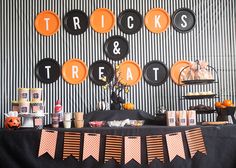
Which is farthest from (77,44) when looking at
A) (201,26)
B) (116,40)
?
(201,26)

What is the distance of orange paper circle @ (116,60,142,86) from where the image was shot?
3.80m

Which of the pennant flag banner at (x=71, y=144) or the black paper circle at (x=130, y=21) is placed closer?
the pennant flag banner at (x=71, y=144)

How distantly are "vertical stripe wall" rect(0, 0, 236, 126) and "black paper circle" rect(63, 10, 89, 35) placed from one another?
0.21 ft

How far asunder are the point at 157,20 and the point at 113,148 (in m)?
2.02

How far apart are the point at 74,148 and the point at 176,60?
1.97m

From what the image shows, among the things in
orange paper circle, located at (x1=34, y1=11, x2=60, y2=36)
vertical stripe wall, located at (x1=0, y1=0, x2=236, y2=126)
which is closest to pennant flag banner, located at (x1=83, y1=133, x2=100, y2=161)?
vertical stripe wall, located at (x1=0, y1=0, x2=236, y2=126)

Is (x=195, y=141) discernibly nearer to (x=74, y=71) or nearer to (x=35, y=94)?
(x=35, y=94)

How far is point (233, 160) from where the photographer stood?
2.59 metres

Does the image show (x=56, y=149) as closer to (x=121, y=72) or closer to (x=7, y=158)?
(x=7, y=158)

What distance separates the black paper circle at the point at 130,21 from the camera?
12.7ft

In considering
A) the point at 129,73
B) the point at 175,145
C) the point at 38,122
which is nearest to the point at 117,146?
the point at 175,145

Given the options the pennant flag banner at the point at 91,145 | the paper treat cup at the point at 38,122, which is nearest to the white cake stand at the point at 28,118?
the paper treat cup at the point at 38,122

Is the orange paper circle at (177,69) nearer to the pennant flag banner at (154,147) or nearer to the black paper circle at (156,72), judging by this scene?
the black paper circle at (156,72)

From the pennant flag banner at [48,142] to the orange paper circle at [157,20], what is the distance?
2011mm
